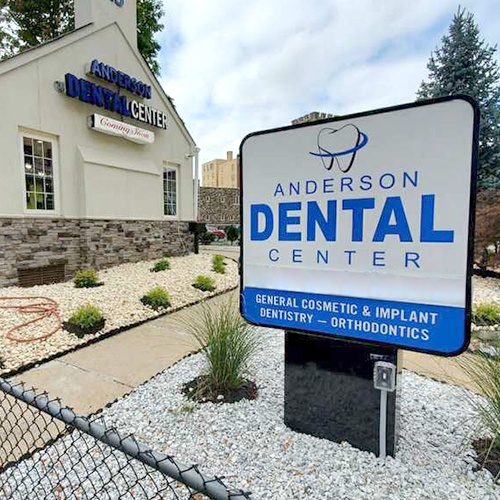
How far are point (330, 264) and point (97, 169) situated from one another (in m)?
7.66

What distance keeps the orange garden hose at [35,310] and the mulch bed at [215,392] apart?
2356mm

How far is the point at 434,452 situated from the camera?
6.29 ft

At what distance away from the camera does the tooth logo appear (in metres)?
1.77

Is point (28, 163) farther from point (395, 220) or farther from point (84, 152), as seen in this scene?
point (395, 220)

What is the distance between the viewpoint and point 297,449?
1990mm

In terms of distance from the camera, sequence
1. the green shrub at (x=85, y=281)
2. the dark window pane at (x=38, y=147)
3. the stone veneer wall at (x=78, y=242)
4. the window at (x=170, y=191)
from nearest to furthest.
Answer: the green shrub at (x=85, y=281)
the stone veneer wall at (x=78, y=242)
the dark window pane at (x=38, y=147)
the window at (x=170, y=191)

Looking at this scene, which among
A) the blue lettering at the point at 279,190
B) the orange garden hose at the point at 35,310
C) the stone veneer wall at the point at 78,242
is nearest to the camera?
the blue lettering at the point at 279,190

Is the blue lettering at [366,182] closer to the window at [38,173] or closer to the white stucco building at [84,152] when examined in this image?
the white stucco building at [84,152]

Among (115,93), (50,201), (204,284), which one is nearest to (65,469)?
(204,284)

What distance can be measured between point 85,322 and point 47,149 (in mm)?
4897

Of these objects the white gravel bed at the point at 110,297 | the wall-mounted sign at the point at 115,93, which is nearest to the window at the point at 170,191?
the wall-mounted sign at the point at 115,93

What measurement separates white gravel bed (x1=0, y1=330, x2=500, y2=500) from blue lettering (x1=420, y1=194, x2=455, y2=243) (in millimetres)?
1213

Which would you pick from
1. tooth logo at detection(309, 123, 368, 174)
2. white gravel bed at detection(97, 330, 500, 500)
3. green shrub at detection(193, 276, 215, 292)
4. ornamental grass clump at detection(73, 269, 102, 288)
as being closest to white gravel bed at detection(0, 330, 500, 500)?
white gravel bed at detection(97, 330, 500, 500)

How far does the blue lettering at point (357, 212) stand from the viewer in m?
1.75
